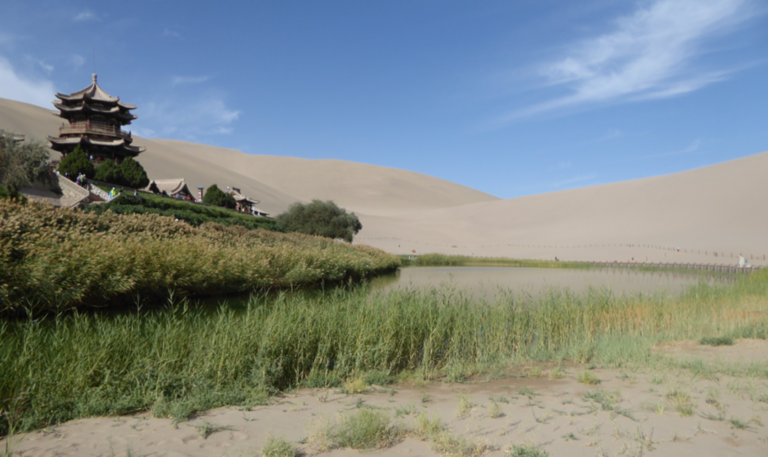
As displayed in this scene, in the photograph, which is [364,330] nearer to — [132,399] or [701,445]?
[132,399]

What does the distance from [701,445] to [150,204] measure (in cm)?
2904

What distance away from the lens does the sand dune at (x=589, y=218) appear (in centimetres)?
4881

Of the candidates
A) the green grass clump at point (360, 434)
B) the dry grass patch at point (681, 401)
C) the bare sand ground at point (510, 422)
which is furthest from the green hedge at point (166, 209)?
the dry grass patch at point (681, 401)

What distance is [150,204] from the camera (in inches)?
1087

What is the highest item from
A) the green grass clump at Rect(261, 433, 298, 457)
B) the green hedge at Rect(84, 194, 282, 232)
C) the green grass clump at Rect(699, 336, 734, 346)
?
the green hedge at Rect(84, 194, 282, 232)

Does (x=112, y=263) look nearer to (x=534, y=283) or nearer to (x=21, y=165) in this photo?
(x=534, y=283)

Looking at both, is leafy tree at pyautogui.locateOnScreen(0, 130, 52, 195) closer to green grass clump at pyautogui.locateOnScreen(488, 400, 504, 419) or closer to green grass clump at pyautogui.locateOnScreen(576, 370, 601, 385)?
green grass clump at pyautogui.locateOnScreen(488, 400, 504, 419)

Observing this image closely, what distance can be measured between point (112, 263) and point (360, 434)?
8214 millimetres

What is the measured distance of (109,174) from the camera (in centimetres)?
3494

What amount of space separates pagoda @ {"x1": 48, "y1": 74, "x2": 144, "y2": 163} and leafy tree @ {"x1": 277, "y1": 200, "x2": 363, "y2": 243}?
17983mm

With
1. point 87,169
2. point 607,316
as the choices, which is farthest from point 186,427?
point 87,169

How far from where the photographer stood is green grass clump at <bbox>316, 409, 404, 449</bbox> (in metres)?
3.54

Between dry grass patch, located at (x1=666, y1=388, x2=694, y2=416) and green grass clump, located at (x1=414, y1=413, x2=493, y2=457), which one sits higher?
dry grass patch, located at (x1=666, y1=388, x2=694, y2=416)

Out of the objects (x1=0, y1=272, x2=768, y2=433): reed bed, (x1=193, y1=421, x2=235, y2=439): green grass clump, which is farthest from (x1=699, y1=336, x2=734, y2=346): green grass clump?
(x1=193, y1=421, x2=235, y2=439): green grass clump
